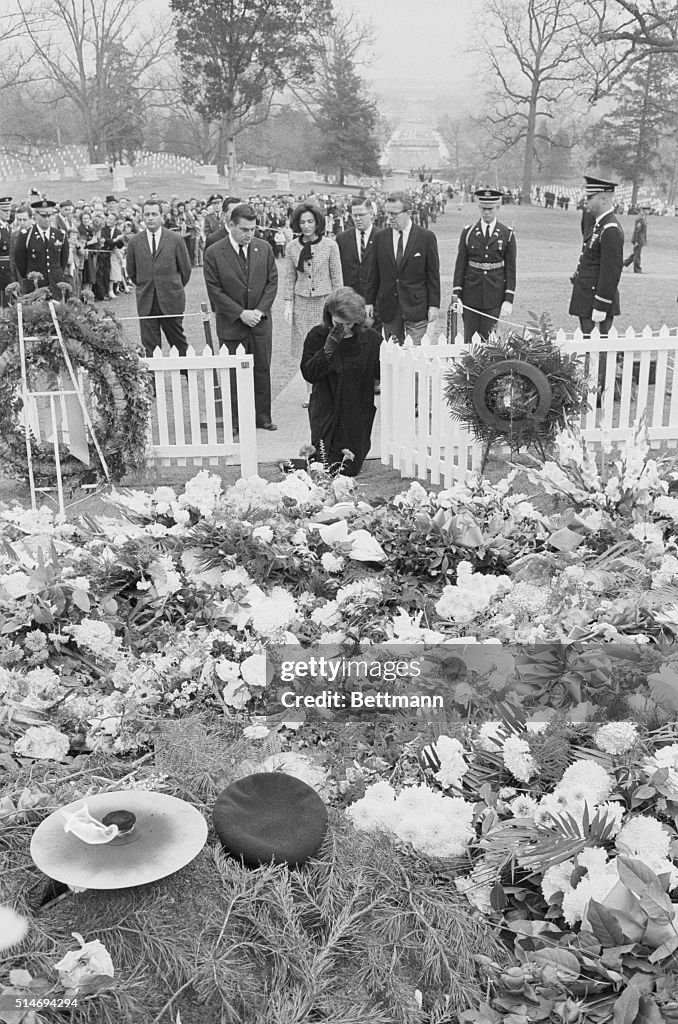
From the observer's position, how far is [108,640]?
11.2ft

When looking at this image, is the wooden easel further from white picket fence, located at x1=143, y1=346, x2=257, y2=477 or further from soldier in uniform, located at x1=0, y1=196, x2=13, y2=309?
soldier in uniform, located at x1=0, y1=196, x2=13, y2=309

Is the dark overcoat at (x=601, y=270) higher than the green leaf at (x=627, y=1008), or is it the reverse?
the dark overcoat at (x=601, y=270)

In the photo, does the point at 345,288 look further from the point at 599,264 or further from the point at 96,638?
the point at 96,638

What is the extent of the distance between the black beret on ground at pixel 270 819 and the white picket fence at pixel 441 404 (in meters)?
4.26

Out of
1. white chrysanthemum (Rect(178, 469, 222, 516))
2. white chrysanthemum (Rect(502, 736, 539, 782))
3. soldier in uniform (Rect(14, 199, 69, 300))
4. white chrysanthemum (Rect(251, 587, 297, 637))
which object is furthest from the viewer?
soldier in uniform (Rect(14, 199, 69, 300))

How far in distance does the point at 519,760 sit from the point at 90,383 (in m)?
4.84

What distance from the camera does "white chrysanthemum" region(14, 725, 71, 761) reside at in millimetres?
2848

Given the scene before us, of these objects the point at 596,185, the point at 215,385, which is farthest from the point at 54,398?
the point at 596,185

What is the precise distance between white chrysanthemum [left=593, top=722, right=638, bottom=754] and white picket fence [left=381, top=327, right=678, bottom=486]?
13.3ft

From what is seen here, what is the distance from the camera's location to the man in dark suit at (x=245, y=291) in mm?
8102

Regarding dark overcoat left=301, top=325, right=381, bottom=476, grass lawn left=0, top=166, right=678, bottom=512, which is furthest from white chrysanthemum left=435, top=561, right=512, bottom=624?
dark overcoat left=301, top=325, right=381, bottom=476

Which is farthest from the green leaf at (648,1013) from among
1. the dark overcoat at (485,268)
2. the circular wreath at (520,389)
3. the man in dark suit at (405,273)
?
the dark overcoat at (485,268)

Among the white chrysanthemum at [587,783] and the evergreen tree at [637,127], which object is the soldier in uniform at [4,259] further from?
the evergreen tree at [637,127]

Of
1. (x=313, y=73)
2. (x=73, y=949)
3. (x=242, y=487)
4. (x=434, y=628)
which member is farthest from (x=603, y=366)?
(x=313, y=73)
